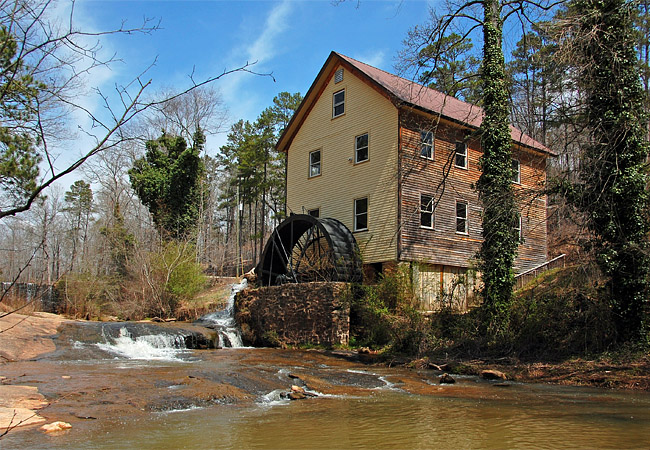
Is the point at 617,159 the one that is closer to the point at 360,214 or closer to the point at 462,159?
the point at 462,159

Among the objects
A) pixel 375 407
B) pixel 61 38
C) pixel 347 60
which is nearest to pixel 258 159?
pixel 347 60

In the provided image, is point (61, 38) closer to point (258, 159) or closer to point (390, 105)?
point (390, 105)

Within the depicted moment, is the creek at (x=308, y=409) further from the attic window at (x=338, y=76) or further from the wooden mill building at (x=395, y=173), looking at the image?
the attic window at (x=338, y=76)

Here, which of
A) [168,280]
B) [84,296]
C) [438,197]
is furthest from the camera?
[168,280]

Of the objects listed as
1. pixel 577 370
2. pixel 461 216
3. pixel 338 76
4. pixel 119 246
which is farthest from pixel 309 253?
pixel 577 370

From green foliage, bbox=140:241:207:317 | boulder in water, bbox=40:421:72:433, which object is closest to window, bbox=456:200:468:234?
green foliage, bbox=140:241:207:317

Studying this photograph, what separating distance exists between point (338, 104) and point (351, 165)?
9.73 ft

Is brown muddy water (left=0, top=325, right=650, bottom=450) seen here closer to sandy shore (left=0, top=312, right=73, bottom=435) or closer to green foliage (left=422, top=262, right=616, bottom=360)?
sandy shore (left=0, top=312, right=73, bottom=435)

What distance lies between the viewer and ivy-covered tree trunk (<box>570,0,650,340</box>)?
36.6ft

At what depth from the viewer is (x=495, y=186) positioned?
47.2 feet

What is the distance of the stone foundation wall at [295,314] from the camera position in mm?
17391

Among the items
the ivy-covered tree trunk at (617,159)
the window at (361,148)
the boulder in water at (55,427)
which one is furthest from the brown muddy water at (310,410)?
the window at (361,148)

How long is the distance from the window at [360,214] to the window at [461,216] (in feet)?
11.9

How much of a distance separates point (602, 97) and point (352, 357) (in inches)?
363
